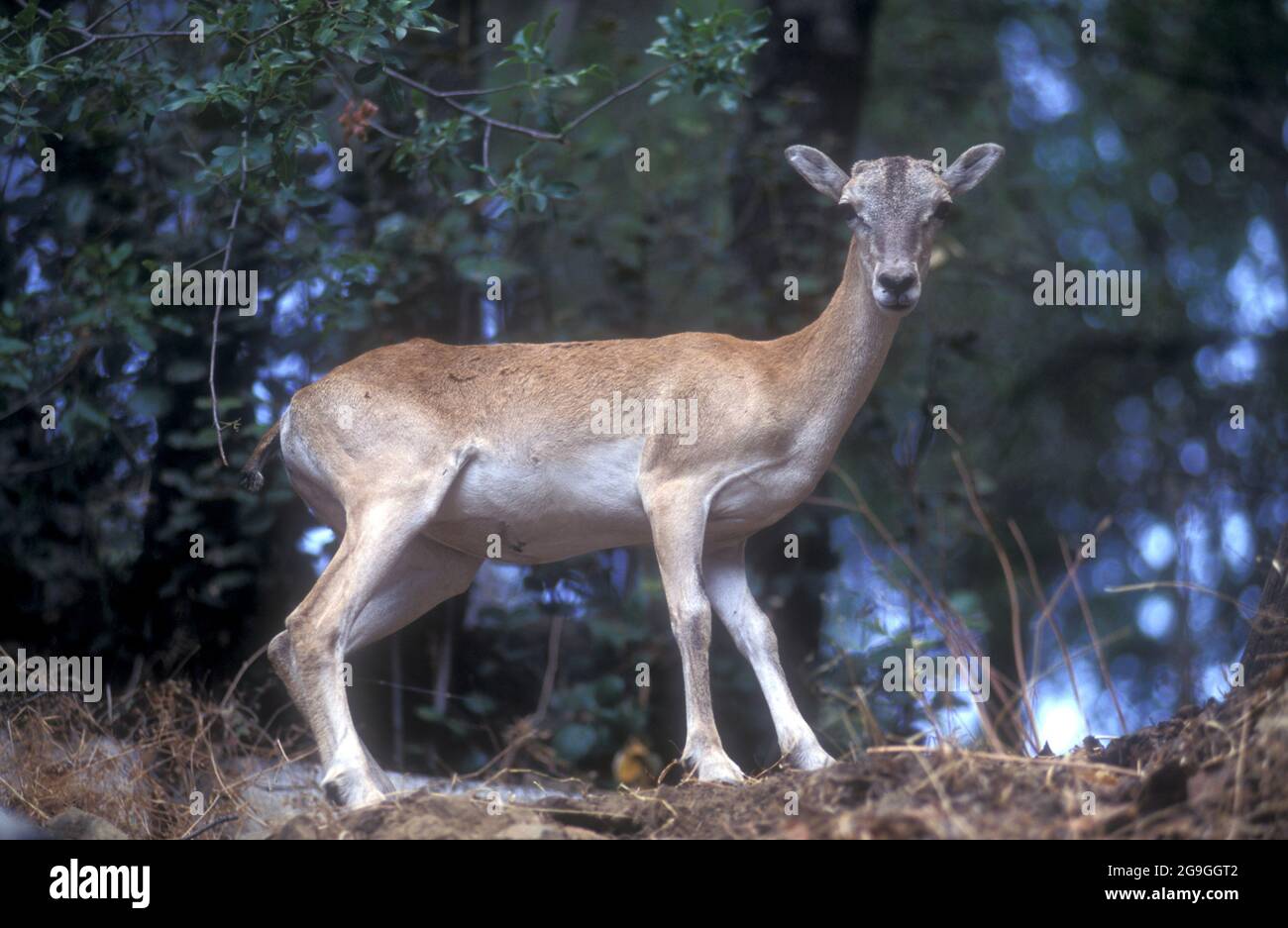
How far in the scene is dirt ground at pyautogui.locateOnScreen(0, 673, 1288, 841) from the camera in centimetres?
490

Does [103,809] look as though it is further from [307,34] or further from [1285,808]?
[1285,808]

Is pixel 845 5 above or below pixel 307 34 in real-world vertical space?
above

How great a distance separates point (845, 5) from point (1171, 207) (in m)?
7.43

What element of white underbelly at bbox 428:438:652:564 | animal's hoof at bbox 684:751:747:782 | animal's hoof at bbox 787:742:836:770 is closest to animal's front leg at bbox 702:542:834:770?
animal's hoof at bbox 787:742:836:770

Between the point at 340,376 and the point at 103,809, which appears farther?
the point at 340,376

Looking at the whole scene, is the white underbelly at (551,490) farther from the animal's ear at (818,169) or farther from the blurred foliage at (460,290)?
the animal's ear at (818,169)

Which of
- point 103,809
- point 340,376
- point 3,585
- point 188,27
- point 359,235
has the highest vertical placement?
point 188,27

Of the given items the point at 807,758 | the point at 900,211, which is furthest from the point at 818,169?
the point at 807,758

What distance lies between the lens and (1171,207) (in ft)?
59.6

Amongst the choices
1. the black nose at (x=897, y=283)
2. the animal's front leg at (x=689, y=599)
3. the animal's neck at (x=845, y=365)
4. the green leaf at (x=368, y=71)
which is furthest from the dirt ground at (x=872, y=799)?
the green leaf at (x=368, y=71)

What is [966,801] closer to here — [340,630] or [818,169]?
[340,630]

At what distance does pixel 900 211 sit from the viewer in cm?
777

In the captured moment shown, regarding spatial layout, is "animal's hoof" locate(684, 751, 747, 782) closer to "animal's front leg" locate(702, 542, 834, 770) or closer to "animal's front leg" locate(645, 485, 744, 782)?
"animal's front leg" locate(645, 485, 744, 782)
